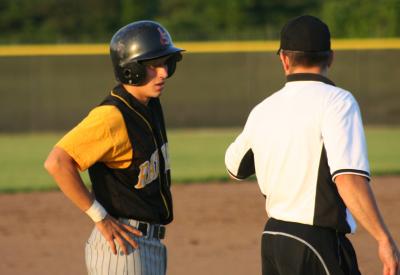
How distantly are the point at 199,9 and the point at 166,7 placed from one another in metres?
1.10

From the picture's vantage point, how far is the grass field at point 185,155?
1045 centimetres

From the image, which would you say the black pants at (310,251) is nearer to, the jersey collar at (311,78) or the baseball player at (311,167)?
the baseball player at (311,167)

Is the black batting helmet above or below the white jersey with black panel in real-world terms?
above

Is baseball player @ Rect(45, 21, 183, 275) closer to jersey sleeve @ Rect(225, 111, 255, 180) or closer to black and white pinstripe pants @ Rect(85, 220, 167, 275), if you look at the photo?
black and white pinstripe pants @ Rect(85, 220, 167, 275)

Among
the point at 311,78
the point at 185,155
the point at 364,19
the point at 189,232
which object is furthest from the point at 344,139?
the point at 364,19

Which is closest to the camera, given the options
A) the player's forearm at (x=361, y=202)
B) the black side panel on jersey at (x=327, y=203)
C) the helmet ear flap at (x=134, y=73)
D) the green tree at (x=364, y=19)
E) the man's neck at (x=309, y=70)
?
the player's forearm at (x=361, y=202)

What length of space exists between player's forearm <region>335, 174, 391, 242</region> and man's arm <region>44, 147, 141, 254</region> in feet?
2.65

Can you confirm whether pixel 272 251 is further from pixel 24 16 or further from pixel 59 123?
pixel 24 16

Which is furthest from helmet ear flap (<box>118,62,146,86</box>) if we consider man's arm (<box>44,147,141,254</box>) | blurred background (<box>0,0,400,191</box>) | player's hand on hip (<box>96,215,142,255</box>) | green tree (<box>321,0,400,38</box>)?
green tree (<box>321,0,400,38</box>)

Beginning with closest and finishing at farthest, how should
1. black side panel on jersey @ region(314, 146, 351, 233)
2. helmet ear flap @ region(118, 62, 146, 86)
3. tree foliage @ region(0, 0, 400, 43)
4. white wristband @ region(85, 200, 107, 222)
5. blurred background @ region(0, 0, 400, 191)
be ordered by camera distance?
black side panel on jersey @ region(314, 146, 351, 233), white wristband @ region(85, 200, 107, 222), helmet ear flap @ region(118, 62, 146, 86), blurred background @ region(0, 0, 400, 191), tree foliage @ region(0, 0, 400, 43)

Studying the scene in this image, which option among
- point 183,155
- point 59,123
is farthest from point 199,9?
point 183,155

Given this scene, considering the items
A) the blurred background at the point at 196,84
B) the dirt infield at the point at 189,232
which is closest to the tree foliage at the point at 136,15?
the blurred background at the point at 196,84

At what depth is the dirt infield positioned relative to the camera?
6.26 m

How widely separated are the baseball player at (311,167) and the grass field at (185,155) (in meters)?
6.99
